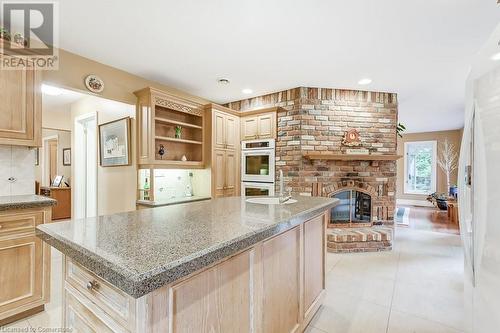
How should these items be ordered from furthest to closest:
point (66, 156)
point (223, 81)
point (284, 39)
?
point (66, 156)
point (223, 81)
point (284, 39)

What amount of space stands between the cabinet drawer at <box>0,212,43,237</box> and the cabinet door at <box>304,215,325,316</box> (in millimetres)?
2140

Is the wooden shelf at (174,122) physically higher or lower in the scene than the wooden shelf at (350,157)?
higher

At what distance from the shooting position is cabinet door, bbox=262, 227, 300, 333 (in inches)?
53.2

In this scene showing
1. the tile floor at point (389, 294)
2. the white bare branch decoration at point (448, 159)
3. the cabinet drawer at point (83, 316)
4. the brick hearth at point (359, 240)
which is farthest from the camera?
the white bare branch decoration at point (448, 159)

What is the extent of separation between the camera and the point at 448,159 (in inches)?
281

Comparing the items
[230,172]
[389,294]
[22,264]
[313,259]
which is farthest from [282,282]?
[230,172]

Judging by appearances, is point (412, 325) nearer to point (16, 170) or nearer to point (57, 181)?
point (16, 170)

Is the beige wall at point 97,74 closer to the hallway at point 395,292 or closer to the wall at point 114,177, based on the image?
the wall at point 114,177

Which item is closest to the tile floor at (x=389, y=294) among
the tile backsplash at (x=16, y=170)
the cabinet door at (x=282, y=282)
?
the cabinet door at (x=282, y=282)

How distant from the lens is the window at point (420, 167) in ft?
24.9

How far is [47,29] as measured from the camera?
87.8 inches

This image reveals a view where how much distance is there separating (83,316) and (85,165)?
151 inches

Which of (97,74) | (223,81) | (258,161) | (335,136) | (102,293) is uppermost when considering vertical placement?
(223,81)

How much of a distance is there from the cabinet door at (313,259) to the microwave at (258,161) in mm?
1969
